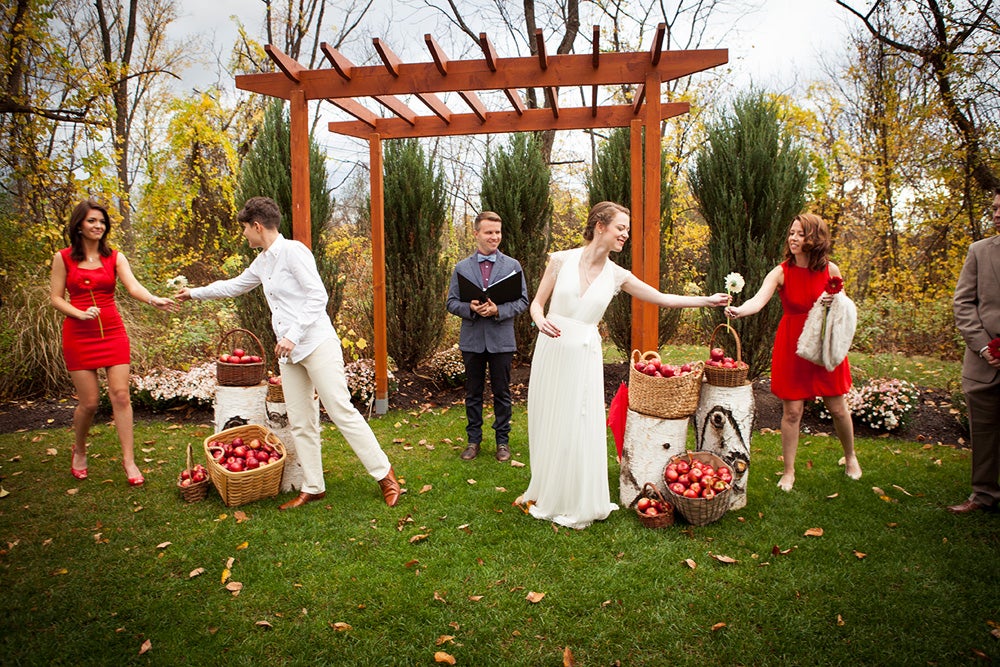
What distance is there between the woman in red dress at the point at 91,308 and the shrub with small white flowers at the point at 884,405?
6507 millimetres

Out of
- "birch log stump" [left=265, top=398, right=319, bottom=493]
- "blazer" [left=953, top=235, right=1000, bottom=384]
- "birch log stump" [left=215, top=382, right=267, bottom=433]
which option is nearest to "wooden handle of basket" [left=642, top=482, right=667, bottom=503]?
"blazer" [left=953, top=235, right=1000, bottom=384]

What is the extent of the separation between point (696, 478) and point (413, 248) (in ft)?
17.6

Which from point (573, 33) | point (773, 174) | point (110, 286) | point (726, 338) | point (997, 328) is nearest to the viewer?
point (997, 328)

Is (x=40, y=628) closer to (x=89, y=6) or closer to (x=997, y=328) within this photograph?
(x=997, y=328)

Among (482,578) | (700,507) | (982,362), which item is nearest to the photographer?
(482,578)

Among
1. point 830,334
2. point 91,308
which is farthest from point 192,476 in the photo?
point 830,334

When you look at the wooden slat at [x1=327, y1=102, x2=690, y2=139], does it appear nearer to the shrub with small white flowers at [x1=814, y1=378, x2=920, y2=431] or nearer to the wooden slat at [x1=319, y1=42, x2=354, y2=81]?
the wooden slat at [x1=319, y1=42, x2=354, y2=81]

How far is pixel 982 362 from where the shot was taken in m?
4.02

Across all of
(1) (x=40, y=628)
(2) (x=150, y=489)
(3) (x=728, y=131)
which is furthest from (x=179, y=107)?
(1) (x=40, y=628)

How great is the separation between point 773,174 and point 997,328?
3410mm

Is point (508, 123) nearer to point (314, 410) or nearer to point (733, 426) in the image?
point (314, 410)

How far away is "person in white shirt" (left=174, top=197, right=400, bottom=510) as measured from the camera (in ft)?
13.4

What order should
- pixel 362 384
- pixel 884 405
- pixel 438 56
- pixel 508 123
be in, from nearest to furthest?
pixel 438 56 → pixel 884 405 → pixel 508 123 → pixel 362 384

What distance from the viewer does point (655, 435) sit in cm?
414
